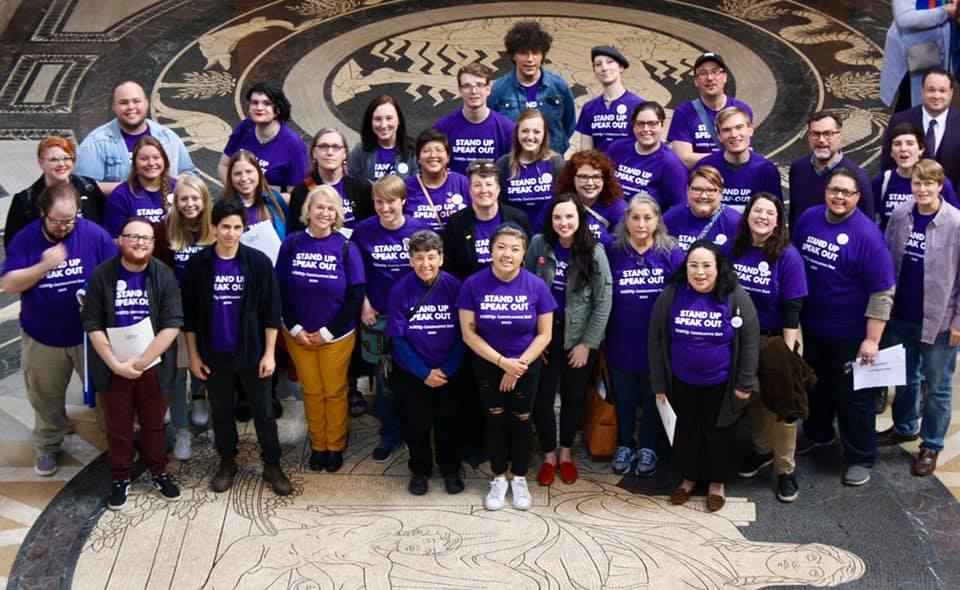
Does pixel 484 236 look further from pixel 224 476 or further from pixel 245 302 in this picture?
pixel 224 476

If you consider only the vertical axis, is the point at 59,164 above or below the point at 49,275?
above

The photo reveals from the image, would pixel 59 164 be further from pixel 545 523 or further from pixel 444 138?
pixel 545 523

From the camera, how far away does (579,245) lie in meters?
7.04

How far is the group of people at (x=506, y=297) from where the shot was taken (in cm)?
698

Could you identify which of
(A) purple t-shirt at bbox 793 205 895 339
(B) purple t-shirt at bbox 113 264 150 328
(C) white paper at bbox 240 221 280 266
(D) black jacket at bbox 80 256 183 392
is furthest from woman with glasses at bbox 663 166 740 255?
(B) purple t-shirt at bbox 113 264 150 328

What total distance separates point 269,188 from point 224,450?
1.53 meters

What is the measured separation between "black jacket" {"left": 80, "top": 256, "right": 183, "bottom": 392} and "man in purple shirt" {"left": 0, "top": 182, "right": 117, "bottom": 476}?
221mm

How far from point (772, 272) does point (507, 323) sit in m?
1.43

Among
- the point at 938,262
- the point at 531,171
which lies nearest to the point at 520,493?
the point at 531,171

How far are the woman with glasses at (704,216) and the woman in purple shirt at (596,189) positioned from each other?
0.30m

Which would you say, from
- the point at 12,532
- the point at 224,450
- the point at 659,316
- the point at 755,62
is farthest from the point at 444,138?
the point at 755,62

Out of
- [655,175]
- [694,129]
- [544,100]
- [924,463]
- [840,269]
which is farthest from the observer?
[544,100]

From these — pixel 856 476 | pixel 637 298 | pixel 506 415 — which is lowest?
pixel 856 476

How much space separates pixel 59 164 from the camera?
743 cm
